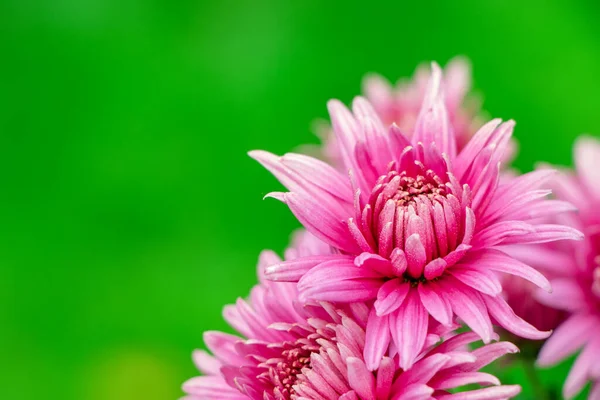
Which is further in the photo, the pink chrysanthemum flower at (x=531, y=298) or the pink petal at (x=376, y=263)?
the pink chrysanthemum flower at (x=531, y=298)

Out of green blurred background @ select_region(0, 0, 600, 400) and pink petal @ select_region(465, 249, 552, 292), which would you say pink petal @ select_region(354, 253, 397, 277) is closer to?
pink petal @ select_region(465, 249, 552, 292)

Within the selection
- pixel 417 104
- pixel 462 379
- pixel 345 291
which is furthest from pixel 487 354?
pixel 417 104

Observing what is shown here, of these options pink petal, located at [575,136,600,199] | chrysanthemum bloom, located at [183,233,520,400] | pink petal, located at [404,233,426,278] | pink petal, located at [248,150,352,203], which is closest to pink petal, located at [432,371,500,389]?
chrysanthemum bloom, located at [183,233,520,400]

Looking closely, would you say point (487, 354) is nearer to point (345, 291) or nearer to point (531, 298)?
point (345, 291)

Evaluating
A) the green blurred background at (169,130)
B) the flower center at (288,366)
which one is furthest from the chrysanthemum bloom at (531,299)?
the green blurred background at (169,130)

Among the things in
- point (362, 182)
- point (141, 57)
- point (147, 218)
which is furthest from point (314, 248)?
point (141, 57)

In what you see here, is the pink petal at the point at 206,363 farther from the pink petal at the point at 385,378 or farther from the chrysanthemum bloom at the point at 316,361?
the pink petal at the point at 385,378
